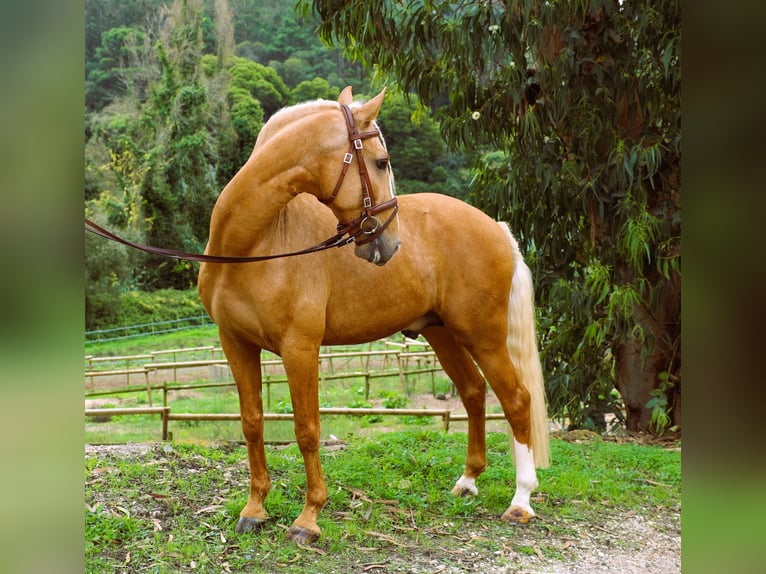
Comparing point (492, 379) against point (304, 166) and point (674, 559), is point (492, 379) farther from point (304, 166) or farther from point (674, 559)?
point (304, 166)

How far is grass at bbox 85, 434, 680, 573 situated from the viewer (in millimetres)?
3080

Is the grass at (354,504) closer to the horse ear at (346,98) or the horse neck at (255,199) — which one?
the horse neck at (255,199)

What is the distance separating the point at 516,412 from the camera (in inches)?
142

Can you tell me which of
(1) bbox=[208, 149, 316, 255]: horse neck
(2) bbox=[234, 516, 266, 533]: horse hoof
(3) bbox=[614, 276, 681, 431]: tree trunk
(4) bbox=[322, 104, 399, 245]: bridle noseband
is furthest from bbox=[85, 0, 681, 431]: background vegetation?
(2) bbox=[234, 516, 266, 533]: horse hoof

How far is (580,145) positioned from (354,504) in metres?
3.29

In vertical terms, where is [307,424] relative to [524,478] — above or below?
above

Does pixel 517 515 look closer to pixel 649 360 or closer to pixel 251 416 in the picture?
pixel 251 416

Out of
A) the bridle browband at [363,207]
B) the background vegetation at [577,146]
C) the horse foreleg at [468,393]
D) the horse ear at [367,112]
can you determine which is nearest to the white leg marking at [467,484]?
the horse foreleg at [468,393]

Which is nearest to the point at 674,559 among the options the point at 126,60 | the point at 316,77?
the point at 316,77

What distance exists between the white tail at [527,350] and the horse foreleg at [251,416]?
1.33 meters

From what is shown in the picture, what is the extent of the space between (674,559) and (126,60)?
1798 cm

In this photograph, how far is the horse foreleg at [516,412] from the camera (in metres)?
3.56

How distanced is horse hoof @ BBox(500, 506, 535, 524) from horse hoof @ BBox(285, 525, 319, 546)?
975 mm

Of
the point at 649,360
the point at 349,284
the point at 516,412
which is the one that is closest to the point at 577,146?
the point at 649,360
